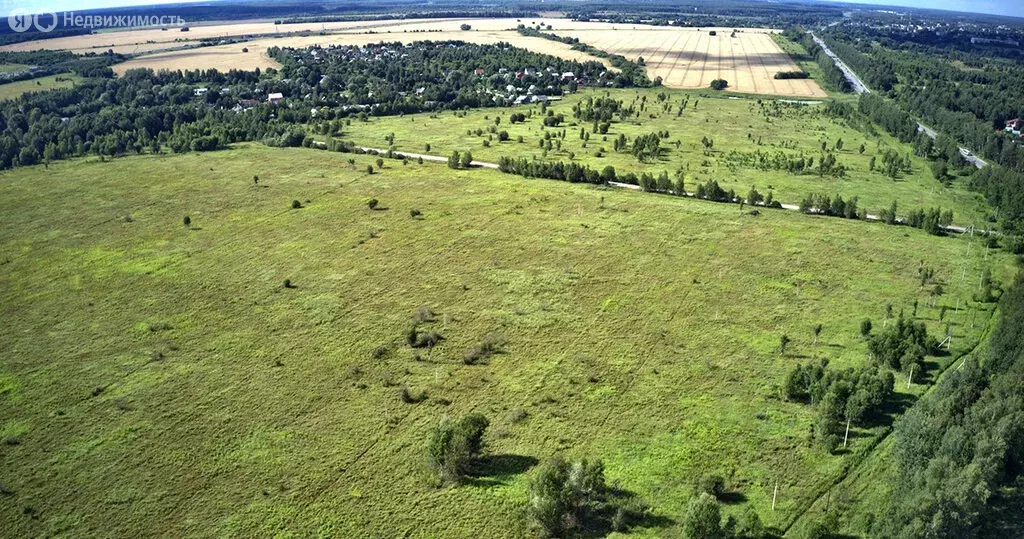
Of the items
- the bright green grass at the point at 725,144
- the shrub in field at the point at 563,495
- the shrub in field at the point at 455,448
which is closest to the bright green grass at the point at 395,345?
the shrub in field at the point at 455,448

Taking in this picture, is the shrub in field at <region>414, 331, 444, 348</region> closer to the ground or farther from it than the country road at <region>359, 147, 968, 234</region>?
closer to the ground

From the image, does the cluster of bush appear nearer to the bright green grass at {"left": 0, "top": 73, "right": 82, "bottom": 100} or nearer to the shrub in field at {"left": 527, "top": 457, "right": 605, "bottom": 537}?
the shrub in field at {"left": 527, "top": 457, "right": 605, "bottom": 537}

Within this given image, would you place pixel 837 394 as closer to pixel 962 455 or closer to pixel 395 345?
pixel 962 455

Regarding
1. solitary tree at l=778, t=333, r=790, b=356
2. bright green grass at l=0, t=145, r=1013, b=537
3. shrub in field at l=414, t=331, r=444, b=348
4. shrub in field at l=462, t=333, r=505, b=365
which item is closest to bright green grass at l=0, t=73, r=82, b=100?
bright green grass at l=0, t=145, r=1013, b=537

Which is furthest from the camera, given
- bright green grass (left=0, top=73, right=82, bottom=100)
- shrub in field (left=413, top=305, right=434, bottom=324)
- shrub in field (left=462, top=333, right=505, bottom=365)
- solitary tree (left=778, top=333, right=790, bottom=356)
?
bright green grass (left=0, top=73, right=82, bottom=100)

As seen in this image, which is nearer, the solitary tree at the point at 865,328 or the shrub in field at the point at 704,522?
the shrub in field at the point at 704,522

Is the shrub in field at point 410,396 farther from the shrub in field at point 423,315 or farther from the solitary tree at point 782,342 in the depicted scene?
the solitary tree at point 782,342

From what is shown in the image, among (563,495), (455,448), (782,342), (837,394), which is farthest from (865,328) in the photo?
(455,448)
